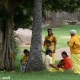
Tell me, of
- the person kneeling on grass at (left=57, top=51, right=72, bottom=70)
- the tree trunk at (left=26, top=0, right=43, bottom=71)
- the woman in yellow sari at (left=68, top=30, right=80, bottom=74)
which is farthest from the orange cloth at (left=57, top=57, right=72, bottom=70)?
the woman in yellow sari at (left=68, top=30, right=80, bottom=74)

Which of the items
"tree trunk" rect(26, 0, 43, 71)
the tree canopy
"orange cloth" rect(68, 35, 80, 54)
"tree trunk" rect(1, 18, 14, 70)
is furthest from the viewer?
"tree trunk" rect(1, 18, 14, 70)

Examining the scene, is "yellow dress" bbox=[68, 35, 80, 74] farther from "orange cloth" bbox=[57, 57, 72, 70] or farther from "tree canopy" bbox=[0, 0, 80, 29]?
"tree canopy" bbox=[0, 0, 80, 29]

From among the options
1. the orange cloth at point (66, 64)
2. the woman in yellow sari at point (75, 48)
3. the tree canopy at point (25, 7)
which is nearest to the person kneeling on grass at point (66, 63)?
the orange cloth at point (66, 64)

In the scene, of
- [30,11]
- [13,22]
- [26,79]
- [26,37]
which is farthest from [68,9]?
[26,37]

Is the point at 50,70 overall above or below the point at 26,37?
below

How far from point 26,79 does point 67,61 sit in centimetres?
315

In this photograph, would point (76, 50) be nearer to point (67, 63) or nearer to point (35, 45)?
point (35, 45)

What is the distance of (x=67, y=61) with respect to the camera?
1231 centimetres

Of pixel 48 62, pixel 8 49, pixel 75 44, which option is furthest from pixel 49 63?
pixel 8 49

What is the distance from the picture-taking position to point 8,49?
41.5ft

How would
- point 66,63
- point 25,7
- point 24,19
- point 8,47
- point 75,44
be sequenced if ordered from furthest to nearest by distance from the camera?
point 24,19
point 25,7
point 8,47
point 66,63
point 75,44

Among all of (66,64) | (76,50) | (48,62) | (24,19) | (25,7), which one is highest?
(25,7)

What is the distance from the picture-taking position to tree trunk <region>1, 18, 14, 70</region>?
12.6 meters

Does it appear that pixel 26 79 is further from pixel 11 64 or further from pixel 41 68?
pixel 11 64
